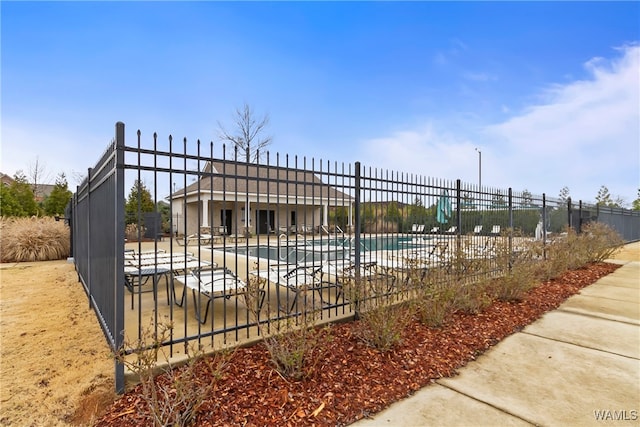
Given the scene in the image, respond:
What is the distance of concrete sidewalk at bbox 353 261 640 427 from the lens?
2246 millimetres

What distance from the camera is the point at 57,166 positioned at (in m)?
29.5

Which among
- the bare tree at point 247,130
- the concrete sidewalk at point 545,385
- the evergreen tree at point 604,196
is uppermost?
the bare tree at point 247,130

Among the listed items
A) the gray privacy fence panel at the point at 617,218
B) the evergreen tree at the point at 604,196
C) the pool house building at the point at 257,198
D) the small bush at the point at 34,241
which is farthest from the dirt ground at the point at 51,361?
the evergreen tree at the point at 604,196

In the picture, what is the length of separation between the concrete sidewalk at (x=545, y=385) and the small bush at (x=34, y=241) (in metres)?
12.0

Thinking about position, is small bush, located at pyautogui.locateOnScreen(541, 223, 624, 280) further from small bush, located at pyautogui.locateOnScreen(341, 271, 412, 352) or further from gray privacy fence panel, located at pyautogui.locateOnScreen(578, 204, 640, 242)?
small bush, located at pyautogui.locateOnScreen(341, 271, 412, 352)

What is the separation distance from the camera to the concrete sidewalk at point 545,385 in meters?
2.25

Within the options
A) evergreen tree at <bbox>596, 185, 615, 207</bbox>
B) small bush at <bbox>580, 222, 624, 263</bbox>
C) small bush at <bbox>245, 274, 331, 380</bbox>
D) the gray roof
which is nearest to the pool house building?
the gray roof

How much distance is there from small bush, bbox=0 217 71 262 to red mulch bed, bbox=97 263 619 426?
10695 mm

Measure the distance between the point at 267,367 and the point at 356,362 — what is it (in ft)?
2.68

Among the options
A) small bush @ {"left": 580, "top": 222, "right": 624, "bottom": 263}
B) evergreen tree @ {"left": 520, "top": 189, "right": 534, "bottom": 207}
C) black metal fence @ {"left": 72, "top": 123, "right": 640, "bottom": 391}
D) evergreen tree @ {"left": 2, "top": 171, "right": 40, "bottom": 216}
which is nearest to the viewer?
black metal fence @ {"left": 72, "top": 123, "right": 640, "bottom": 391}

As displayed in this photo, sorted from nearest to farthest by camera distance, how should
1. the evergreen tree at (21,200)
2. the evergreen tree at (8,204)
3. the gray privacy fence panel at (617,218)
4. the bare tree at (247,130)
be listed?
the gray privacy fence panel at (617,218) → the evergreen tree at (8,204) → the evergreen tree at (21,200) → the bare tree at (247,130)

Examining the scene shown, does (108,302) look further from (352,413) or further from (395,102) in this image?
(395,102)

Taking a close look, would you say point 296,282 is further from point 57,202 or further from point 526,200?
point 57,202

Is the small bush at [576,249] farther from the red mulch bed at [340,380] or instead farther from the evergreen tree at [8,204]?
the evergreen tree at [8,204]
